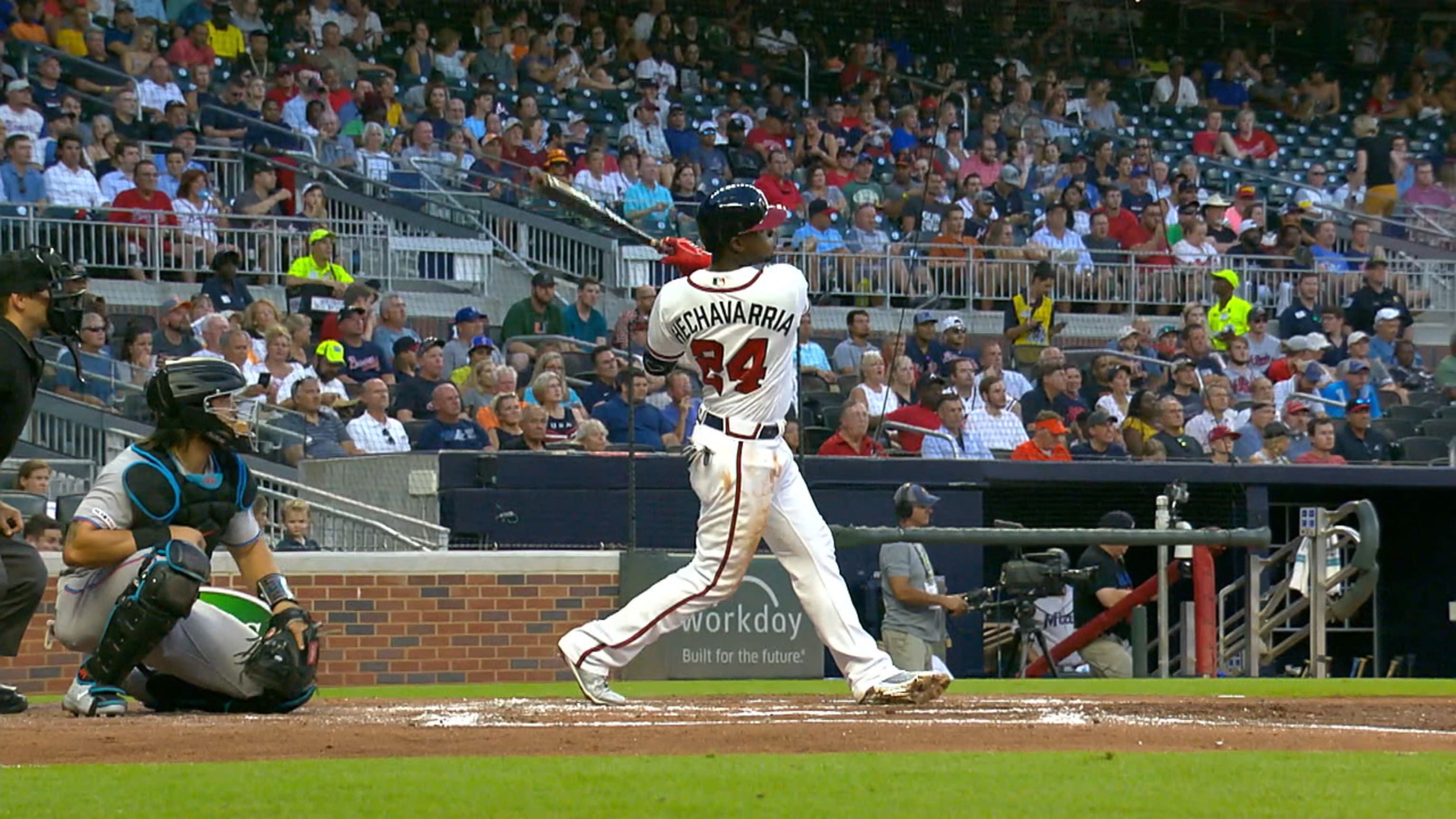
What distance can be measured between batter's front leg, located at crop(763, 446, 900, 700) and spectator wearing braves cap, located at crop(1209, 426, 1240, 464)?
8.46m

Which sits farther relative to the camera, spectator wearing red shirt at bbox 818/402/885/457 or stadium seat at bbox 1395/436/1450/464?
→ stadium seat at bbox 1395/436/1450/464

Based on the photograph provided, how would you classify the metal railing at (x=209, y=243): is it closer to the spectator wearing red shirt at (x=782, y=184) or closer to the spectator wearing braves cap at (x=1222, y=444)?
the spectator wearing red shirt at (x=782, y=184)

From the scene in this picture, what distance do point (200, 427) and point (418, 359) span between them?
795cm

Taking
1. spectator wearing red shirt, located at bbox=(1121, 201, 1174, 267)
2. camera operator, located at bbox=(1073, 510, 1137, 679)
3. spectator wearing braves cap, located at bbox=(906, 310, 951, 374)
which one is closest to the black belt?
camera operator, located at bbox=(1073, 510, 1137, 679)

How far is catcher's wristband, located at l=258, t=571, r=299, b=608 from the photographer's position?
7832 mm

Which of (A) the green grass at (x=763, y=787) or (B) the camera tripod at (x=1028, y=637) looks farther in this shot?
(B) the camera tripod at (x=1028, y=637)

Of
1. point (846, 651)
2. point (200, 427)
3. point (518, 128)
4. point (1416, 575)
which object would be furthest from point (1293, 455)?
point (200, 427)

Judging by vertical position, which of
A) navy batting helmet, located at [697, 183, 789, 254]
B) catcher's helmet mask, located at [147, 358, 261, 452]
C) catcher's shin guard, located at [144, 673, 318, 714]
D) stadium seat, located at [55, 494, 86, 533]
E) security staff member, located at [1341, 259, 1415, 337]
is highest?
security staff member, located at [1341, 259, 1415, 337]

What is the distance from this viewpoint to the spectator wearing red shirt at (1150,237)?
2147 cm

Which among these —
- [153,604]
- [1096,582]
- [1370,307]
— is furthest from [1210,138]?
[153,604]

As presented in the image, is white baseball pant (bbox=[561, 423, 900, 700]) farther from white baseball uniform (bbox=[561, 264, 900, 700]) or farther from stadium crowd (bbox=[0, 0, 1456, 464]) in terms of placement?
stadium crowd (bbox=[0, 0, 1456, 464])

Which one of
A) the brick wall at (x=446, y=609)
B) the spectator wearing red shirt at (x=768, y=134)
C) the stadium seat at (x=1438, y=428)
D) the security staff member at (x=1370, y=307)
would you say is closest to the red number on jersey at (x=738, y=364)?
the brick wall at (x=446, y=609)

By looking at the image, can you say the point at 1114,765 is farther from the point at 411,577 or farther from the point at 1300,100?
the point at 1300,100

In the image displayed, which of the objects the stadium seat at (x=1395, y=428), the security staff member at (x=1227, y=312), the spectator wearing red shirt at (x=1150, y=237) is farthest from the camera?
the spectator wearing red shirt at (x=1150, y=237)
